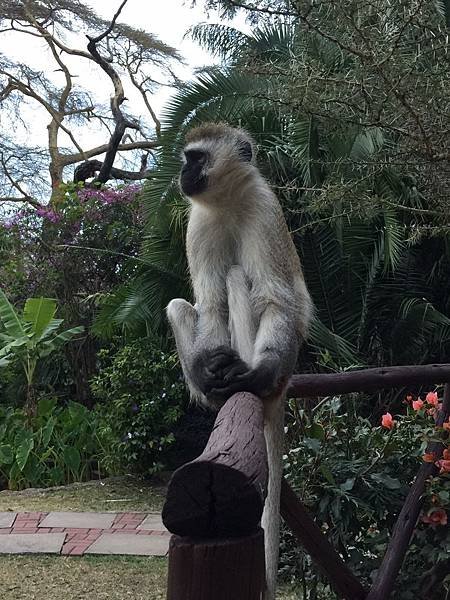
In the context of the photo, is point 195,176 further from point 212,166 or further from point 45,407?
point 45,407

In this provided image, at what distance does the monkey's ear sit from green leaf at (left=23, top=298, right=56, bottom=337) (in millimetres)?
5308

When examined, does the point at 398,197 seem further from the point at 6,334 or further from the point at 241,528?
the point at 241,528

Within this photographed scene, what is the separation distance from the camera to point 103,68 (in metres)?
14.8

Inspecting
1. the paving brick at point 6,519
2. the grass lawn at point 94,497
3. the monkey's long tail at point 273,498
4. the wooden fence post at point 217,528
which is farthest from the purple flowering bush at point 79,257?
the wooden fence post at point 217,528

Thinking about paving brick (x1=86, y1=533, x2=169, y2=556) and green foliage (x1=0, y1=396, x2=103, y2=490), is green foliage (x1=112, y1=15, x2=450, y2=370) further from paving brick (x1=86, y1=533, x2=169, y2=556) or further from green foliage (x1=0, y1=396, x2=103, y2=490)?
paving brick (x1=86, y1=533, x2=169, y2=556)

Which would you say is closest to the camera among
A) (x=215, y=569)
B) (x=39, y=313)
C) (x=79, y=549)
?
(x=215, y=569)

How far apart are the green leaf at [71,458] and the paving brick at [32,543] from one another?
2151mm

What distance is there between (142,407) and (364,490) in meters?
4.25

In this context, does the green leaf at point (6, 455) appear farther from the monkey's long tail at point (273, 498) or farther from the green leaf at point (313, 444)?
the monkey's long tail at point (273, 498)

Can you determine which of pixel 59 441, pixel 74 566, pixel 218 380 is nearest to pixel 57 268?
pixel 59 441

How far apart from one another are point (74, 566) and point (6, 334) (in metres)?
4.50

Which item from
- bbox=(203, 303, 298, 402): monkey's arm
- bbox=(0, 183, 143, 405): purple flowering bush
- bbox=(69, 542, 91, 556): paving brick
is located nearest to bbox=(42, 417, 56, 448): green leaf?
bbox=(0, 183, 143, 405): purple flowering bush

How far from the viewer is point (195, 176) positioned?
3605 mm

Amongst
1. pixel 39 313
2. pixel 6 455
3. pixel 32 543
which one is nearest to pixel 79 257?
pixel 39 313
